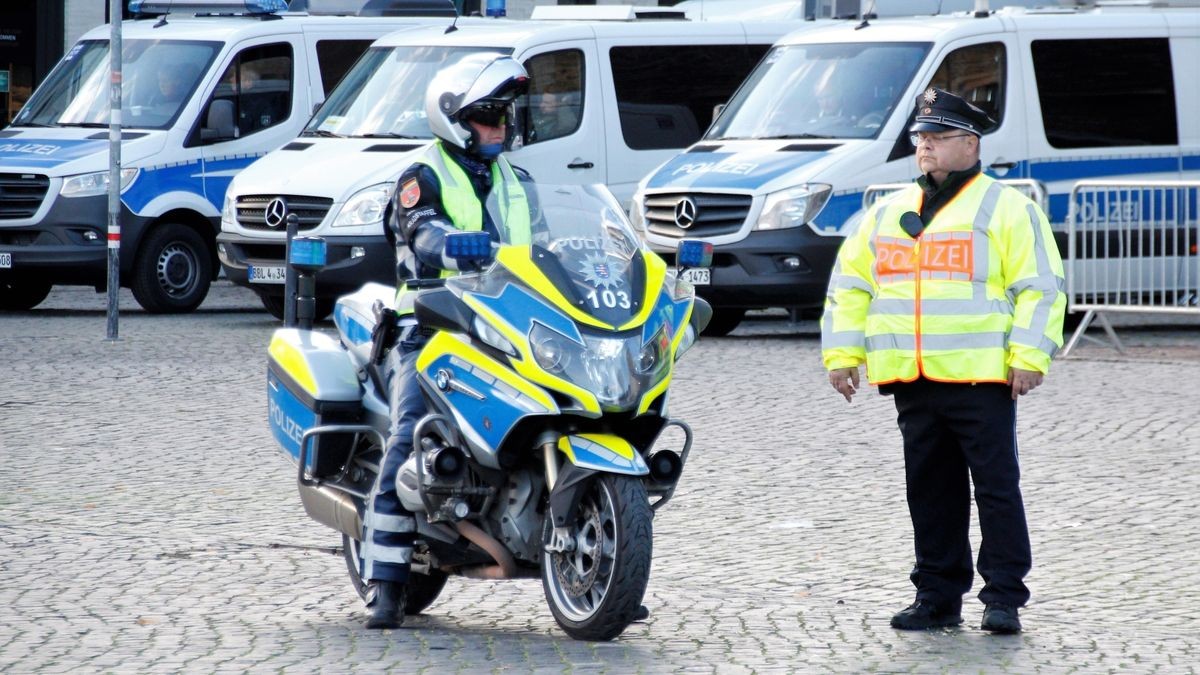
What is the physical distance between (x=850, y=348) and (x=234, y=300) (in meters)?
14.1

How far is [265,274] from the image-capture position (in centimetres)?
1583

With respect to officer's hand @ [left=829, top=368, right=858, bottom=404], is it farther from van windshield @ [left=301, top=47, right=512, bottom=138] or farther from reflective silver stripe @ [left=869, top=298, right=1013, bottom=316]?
van windshield @ [left=301, top=47, right=512, bottom=138]

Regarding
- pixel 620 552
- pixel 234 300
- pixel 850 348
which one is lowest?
pixel 234 300

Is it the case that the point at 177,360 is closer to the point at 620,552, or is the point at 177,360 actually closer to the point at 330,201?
the point at 330,201

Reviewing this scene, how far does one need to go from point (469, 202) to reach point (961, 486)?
1634 millimetres

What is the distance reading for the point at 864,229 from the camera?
6.35 m

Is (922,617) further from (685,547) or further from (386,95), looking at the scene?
(386,95)

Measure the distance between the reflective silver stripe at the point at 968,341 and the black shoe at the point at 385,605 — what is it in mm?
1648

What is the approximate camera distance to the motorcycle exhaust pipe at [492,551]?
594cm

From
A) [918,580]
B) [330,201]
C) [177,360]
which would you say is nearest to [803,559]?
[918,580]

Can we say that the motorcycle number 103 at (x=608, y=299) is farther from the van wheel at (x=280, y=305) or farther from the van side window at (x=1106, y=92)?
the van wheel at (x=280, y=305)

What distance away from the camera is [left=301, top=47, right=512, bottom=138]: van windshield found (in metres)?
16.2

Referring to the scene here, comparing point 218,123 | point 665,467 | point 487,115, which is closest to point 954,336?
point 665,467

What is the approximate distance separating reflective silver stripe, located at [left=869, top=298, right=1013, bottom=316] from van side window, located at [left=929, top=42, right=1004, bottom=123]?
9580 mm
